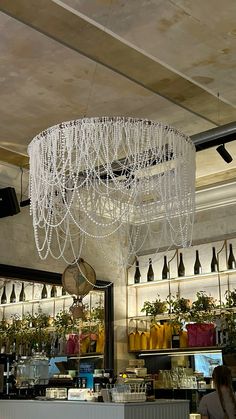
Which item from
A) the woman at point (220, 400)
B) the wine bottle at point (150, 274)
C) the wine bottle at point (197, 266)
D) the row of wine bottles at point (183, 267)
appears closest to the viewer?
the woman at point (220, 400)

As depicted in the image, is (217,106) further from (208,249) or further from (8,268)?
(8,268)

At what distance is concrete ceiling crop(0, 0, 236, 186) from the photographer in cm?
426

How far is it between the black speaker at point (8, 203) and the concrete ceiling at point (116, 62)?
995mm

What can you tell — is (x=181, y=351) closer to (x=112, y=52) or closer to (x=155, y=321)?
(x=155, y=321)

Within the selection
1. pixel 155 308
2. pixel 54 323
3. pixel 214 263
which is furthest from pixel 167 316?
pixel 54 323

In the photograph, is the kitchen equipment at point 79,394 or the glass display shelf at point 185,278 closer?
the kitchen equipment at point 79,394

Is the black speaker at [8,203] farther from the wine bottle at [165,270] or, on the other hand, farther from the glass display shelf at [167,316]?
the glass display shelf at [167,316]

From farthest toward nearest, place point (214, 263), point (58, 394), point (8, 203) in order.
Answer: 1. point (214, 263)
2. point (8, 203)
3. point (58, 394)

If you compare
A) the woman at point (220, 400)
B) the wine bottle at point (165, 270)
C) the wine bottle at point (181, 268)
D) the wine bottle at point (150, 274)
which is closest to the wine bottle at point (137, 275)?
the wine bottle at point (150, 274)

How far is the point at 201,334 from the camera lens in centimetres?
788

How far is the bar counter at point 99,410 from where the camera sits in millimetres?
4555

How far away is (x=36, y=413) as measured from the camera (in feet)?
16.8

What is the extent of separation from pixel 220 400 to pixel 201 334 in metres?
2.22

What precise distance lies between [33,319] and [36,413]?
12.4 ft
